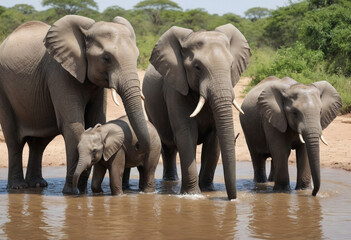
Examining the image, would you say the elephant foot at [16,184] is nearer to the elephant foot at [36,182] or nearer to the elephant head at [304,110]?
the elephant foot at [36,182]

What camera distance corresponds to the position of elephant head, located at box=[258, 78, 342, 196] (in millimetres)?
8336

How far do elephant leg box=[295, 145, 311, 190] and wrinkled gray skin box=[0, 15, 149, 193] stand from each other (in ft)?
6.84

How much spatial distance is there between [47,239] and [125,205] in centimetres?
174

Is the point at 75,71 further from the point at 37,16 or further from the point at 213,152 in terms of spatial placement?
the point at 37,16

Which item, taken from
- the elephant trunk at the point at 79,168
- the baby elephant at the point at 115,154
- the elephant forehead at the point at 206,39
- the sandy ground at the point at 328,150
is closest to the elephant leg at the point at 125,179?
the baby elephant at the point at 115,154

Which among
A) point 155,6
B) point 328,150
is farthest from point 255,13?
point 328,150

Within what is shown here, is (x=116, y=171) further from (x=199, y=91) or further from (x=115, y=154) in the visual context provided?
(x=199, y=91)

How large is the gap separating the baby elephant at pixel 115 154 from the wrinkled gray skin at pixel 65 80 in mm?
236

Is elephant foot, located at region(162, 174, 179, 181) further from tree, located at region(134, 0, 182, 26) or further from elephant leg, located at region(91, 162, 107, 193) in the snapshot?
tree, located at region(134, 0, 182, 26)

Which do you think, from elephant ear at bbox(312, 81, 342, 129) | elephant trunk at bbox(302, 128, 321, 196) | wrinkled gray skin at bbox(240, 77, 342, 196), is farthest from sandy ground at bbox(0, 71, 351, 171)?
elephant trunk at bbox(302, 128, 321, 196)

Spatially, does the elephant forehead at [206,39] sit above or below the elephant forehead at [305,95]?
above

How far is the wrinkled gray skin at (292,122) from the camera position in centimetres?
851

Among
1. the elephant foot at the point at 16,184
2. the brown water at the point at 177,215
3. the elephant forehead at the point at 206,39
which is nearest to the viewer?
the brown water at the point at 177,215

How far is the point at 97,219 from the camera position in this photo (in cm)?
688
